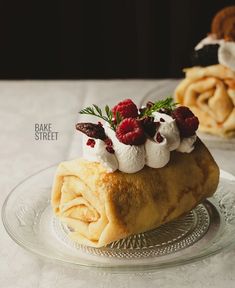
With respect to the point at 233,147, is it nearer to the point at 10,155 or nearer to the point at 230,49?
the point at 230,49

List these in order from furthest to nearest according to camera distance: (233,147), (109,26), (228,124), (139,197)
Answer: (109,26) → (228,124) → (233,147) → (139,197)

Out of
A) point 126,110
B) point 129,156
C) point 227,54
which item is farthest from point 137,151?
point 227,54

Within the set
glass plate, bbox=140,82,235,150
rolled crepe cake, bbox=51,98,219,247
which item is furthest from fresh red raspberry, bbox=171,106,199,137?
glass plate, bbox=140,82,235,150

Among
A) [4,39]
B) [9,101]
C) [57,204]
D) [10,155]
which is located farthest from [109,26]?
[57,204]

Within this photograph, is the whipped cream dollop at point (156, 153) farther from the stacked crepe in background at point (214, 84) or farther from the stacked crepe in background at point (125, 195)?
the stacked crepe in background at point (214, 84)

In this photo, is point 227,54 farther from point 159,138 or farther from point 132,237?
point 132,237

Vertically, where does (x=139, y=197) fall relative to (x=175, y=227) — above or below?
above

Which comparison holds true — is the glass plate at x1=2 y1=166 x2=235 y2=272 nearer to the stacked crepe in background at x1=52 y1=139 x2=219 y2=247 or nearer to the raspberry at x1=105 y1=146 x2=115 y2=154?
the stacked crepe in background at x1=52 y1=139 x2=219 y2=247
